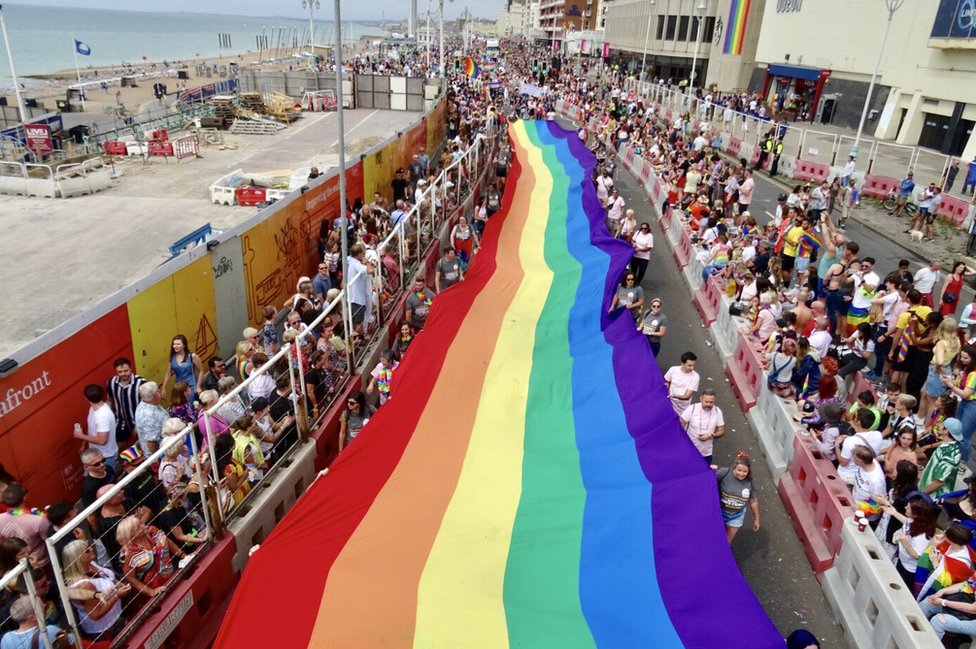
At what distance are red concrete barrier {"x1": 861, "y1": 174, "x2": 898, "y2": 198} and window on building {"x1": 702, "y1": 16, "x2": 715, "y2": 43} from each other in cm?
4114

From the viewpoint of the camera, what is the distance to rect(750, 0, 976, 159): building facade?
2859 centimetres

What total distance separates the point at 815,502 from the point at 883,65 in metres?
35.4

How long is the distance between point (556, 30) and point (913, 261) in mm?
138953

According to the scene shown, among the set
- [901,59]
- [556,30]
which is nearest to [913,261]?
[901,59]

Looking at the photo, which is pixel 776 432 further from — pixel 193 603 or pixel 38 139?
pixel 38 139

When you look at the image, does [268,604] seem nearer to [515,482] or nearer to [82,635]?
[82,635]

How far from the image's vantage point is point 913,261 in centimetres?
1708

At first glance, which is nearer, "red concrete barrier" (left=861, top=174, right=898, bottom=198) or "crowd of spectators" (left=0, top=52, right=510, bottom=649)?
"crowd of spectators" (left=0, top=52, right=510, bottom=649)

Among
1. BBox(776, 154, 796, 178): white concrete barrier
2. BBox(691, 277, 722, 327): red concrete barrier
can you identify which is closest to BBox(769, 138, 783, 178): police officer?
BBox(776, 154, 796, 178): white concrete barrier

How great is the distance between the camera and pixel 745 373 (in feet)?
34.7

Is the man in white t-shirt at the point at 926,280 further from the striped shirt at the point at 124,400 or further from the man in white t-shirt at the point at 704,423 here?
the striped shirt at the point at 124,400

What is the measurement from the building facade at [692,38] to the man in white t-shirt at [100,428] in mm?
39727

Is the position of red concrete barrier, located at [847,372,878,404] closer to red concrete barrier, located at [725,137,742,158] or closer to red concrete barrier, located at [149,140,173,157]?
red concrete barrier, located at [725,137,742,158]

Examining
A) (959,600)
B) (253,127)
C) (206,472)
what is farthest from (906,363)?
(253,127)
